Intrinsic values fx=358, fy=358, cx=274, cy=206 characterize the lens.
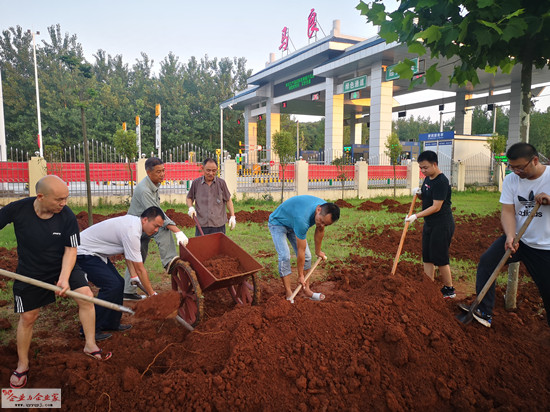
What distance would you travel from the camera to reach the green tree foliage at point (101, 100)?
31812mm

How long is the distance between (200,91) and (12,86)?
2141cm

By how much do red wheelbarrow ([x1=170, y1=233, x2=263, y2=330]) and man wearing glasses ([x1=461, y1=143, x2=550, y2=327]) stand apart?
237cm

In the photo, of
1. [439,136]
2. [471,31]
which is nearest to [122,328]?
[471,31]

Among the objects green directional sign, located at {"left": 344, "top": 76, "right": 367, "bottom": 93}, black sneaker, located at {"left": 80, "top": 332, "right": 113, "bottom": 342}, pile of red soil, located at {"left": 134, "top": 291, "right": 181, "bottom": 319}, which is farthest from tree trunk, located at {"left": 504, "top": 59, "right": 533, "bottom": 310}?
green directional sign, located at {"left": 344, "top": 76, "right": 367, "bottom": 93}

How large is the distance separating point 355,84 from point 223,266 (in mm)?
19461

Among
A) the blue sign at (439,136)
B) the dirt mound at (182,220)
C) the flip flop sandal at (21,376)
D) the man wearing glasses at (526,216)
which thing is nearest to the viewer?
the flip flop sandal at (21,376)

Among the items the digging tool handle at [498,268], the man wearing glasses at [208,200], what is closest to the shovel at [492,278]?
the digging tool handle at [498,268]

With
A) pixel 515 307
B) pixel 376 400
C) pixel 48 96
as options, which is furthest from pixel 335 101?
pixel 48 96

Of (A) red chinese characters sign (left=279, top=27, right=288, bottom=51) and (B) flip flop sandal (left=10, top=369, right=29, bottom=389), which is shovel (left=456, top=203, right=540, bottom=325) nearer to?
(B) flip flop sandal (left=10, top=369, right=29, bottom=389)

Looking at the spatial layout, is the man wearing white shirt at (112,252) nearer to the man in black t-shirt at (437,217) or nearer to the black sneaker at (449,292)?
the man in black t-shirt at (437,217)

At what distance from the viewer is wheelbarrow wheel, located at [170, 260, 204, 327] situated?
354 centimetres

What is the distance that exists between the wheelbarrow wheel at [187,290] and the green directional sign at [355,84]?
757 inches

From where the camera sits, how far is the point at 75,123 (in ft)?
105

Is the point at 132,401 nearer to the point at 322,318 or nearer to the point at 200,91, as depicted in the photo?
the point at 322,318
